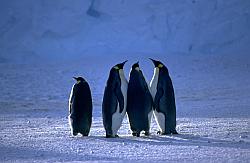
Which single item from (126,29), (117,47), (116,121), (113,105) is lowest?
(116,121)

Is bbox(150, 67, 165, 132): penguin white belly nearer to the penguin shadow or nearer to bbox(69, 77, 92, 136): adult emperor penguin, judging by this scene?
the penguin shadow

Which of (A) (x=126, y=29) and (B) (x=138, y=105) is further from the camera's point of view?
(A) (x=126, y=29)

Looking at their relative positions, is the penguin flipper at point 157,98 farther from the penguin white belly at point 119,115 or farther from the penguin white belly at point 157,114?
the penguin white belly at point 119,115

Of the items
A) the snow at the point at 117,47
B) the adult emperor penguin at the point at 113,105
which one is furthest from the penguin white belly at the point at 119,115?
the snow at the point at 117,47

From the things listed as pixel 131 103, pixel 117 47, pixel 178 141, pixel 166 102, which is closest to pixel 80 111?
pixel 131 103

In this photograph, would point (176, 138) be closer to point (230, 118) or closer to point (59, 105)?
point (230, 118)

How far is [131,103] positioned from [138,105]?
92mm

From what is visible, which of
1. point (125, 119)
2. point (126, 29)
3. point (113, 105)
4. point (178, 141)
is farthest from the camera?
point (126, 29)

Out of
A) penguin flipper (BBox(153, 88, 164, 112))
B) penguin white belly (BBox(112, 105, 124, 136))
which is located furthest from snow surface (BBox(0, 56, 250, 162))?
penguin flipper (BBox(153, 88, 164, 112))

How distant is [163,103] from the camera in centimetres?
686

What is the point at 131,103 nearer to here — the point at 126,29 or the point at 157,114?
the point at 157,114

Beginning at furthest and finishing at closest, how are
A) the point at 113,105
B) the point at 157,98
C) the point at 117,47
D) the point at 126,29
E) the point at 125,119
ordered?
1. the point at 126,29
2. the point at 117,47
3. the point at 125,119
4. the point at 157,98
5. the point at 113,105

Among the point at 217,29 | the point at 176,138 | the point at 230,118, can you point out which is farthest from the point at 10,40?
the point at 176,138

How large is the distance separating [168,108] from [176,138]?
2.16 feet
